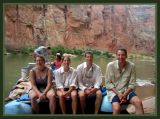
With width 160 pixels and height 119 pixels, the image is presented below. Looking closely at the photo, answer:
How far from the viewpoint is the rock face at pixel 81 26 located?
20.5 feet

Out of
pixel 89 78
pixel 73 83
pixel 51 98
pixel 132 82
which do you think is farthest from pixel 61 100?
pixel 132 82

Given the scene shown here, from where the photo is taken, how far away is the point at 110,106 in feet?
19.7

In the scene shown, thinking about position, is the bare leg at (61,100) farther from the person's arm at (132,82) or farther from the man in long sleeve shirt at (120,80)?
the person's arm at (132,82)

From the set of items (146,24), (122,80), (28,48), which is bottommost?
(122,80)

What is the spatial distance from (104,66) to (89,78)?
34 cm

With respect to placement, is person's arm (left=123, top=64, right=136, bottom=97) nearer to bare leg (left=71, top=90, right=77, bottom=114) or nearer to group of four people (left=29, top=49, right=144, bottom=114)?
group of four people (left=29, top=49, right=144, bottom=114)

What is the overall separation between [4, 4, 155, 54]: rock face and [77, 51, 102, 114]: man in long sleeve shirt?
1.55 ft

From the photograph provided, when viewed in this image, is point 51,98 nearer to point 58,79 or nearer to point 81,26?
point 58,79

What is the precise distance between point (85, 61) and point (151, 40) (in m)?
1.14

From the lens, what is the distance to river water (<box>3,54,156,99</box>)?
6.20 meters

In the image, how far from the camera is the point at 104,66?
6168 mm

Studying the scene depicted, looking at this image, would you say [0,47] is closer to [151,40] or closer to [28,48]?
[28,48]

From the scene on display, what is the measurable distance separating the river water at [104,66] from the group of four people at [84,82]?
238 mm

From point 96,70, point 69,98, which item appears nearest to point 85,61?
point 96,70
